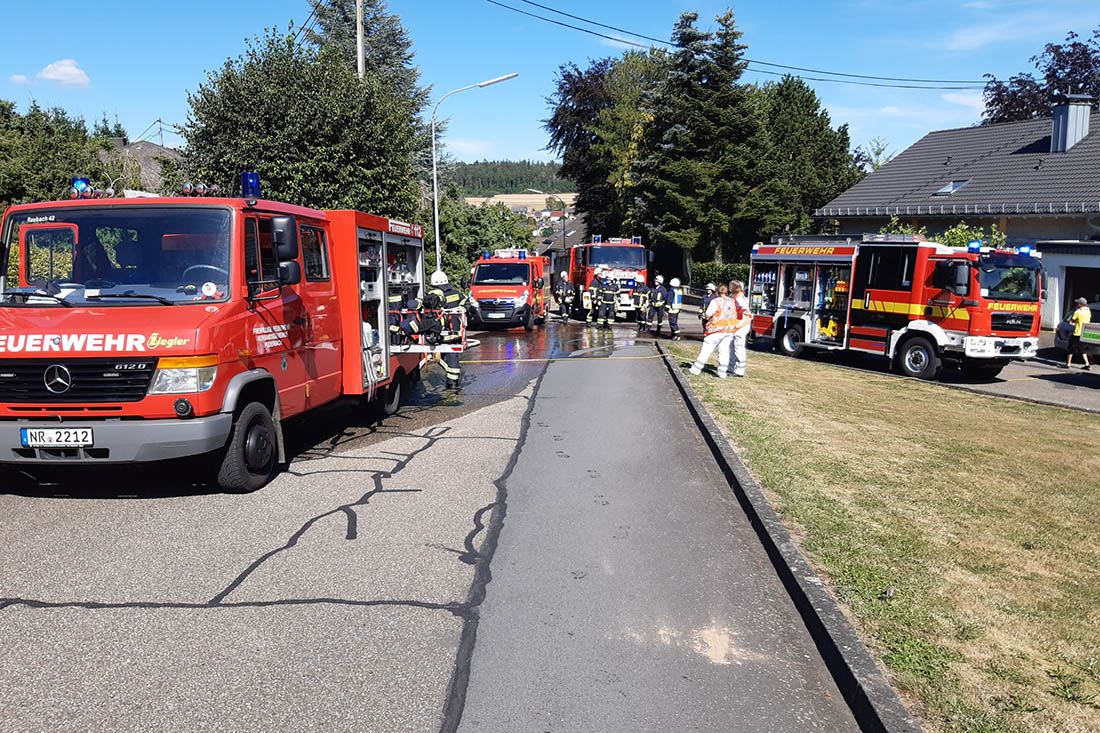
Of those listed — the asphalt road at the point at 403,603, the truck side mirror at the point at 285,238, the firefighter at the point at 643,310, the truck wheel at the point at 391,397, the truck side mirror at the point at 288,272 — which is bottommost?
the asphalt road at the point at 403,603

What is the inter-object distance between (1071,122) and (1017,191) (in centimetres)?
335

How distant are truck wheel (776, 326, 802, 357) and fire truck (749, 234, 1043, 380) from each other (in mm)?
468

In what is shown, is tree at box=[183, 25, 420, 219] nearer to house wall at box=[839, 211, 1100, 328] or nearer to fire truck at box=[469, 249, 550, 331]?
fire truck at box=[469, 249, 550, 331]

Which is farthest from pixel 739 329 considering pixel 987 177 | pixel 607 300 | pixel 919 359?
pixel 987 177

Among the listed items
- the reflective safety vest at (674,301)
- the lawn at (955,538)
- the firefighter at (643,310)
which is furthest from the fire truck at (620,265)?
the lawn at (955,538)

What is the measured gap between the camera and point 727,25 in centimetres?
4062

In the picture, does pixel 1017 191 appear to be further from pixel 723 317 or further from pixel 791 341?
pixel 723 317

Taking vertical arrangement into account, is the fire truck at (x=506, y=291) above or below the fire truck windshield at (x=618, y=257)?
below

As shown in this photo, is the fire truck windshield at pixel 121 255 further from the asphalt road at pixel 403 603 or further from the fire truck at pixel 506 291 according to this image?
the fire truck at pixel 506 291

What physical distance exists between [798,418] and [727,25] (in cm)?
3477

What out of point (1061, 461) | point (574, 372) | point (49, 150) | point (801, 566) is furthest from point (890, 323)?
point (49, 150)

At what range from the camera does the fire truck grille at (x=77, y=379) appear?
6129mm

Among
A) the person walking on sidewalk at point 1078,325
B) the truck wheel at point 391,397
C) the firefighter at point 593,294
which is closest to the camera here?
the truck wheel at point 391,397

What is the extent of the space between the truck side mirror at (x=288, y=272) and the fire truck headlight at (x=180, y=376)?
1138mm
